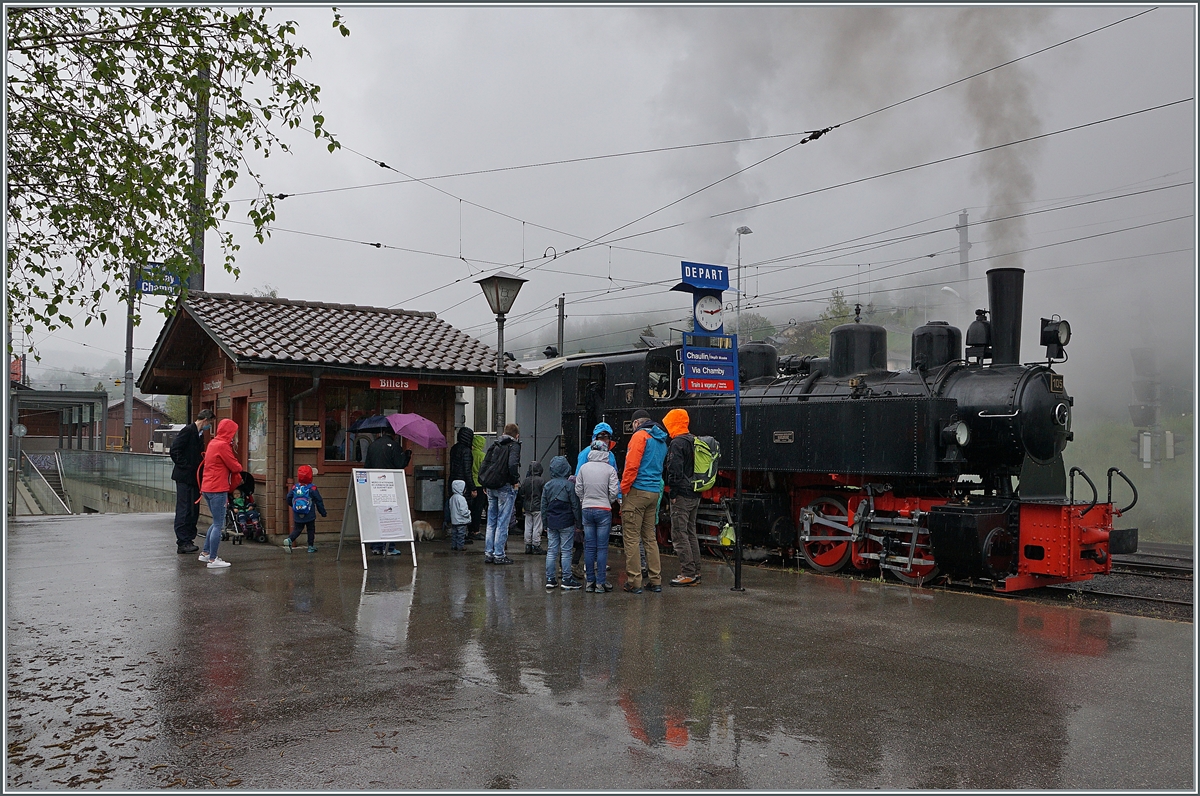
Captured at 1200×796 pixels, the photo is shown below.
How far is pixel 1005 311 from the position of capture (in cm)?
973

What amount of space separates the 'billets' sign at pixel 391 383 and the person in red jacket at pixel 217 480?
1978 mm

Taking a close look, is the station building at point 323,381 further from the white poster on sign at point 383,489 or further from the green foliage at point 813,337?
the green foliage at point 813,337

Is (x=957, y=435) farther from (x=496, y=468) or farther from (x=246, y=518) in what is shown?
(x=246, y=518)

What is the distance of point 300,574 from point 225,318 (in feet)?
15.2

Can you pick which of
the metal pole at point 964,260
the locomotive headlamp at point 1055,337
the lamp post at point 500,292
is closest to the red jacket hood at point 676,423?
the lamp post at point 500,292

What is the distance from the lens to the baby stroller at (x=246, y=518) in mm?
12414

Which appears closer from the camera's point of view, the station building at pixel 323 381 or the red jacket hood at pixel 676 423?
the red jacket hood at pixel 676 423

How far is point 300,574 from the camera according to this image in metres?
9.55

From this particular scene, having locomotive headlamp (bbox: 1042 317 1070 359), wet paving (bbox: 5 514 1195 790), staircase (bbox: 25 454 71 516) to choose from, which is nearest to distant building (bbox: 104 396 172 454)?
staircase (bbox: 25 454 71 516)

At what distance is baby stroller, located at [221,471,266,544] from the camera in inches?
489

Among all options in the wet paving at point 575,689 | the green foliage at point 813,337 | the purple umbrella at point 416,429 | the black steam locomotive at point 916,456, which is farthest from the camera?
the green foliage at point 813,337

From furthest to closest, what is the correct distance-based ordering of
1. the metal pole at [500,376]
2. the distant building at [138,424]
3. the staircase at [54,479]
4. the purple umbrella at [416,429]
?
the distant building at [138,424] < the staircase at [54,479] < the metal pole at [500,376] < the purple umbrella at [416,429]

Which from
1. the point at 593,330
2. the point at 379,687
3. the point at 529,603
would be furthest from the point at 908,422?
the point at 593,330

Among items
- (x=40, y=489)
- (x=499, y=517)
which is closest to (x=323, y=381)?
(x=499, y=517)
